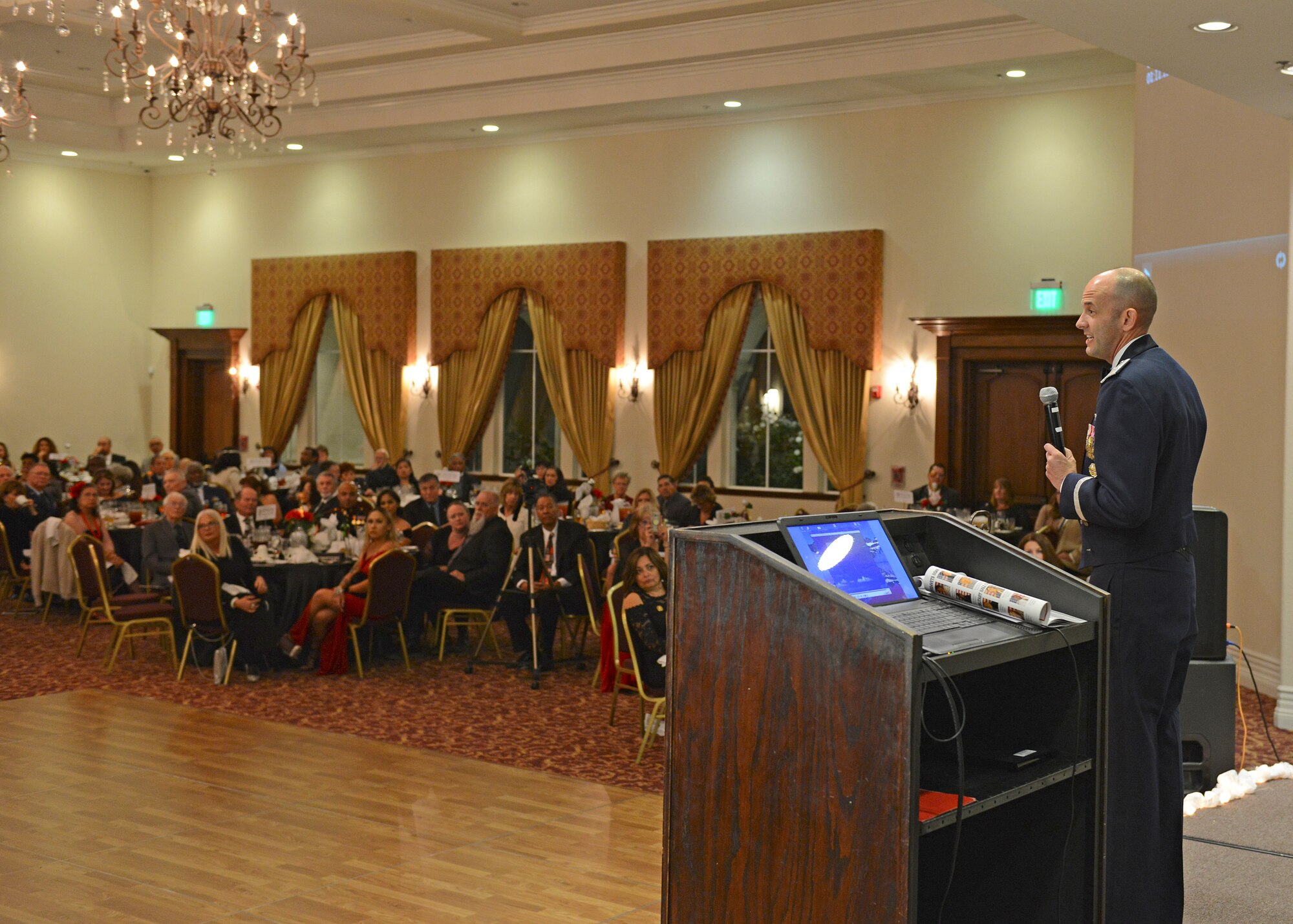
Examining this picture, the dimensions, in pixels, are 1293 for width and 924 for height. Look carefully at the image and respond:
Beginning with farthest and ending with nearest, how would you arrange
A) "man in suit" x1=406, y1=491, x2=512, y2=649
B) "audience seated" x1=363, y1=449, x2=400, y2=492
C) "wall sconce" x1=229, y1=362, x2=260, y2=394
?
"wall sconce" x1=229, y1=362, x2=260, y2=394, "audience seated" x1=363, y1=449, x2=400, y2=492, "man in suit" x1=406, y1=491, x2=512, y2=649

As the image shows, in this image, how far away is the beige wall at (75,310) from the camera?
1814 cm

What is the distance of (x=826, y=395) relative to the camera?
13.6 m

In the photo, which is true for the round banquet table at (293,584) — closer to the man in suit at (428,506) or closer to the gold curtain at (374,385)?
the man in suit at (428,506)

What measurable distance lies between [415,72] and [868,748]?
13.6 m

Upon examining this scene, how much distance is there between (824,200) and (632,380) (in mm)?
3001

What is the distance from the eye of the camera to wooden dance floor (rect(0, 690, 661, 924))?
4.85 meters

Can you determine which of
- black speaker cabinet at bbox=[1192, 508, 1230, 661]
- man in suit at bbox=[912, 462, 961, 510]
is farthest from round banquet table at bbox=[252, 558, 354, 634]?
black speaker cabinet at bbox=[1192, 508, 1230, 661]

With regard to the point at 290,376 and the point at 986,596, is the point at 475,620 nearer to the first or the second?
the point at 986,596

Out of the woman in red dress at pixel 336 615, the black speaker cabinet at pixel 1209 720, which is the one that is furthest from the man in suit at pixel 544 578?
the black speaker cabinet at pixel 1209 720

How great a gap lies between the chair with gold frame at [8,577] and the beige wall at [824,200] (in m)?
5.30

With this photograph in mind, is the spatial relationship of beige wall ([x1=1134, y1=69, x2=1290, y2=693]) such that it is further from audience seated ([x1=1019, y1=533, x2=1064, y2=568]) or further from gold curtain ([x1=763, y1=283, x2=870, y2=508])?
gold curtain ([x1=763, y1=283, x2=870, y2=508])

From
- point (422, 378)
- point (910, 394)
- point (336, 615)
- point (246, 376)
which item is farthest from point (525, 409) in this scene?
point (336, 615)

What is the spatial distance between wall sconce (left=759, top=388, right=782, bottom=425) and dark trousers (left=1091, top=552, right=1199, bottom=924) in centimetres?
1101

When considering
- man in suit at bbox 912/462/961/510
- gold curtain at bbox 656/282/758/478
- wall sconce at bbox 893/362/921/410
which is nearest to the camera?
man in suit at bbox 912/462/961/510
